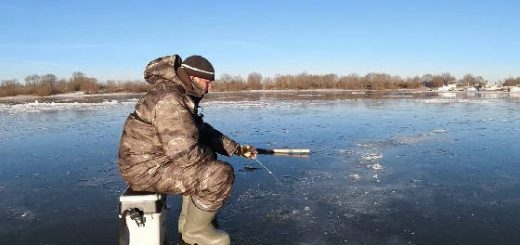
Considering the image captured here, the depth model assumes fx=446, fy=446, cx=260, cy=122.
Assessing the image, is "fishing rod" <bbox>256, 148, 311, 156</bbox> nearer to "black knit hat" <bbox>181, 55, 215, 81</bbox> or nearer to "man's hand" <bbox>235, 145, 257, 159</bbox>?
"man's hand" <bbox>235, 145, 257, 159</bbox>

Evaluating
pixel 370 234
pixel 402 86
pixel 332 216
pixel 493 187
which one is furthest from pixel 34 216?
pixel 402 86

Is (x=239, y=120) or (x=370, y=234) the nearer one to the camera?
(x=370, y=234)

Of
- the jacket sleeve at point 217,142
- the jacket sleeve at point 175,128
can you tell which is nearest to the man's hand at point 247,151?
the jacket sleeve at point 217,142

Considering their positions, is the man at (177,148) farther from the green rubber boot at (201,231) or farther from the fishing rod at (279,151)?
the fishing rod at (279,151)

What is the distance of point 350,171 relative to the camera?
19.8ft

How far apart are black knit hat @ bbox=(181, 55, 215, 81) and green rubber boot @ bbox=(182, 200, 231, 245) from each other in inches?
35.1

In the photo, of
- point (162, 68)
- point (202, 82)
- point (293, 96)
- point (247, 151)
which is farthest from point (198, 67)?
point (293, 96)

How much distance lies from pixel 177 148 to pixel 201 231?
2.35 feet

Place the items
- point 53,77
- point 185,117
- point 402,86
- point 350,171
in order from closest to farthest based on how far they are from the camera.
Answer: point 185,117
point 350,171
point 402,86
point 53,77

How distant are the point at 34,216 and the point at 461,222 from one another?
3929 mm

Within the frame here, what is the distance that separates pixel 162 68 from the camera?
2.95 m

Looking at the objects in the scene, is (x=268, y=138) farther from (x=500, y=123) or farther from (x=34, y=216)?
(x=500, y=123)

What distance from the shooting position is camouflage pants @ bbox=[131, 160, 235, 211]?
113 inches

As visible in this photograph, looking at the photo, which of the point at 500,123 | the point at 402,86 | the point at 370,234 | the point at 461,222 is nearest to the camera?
the point at 370,234
